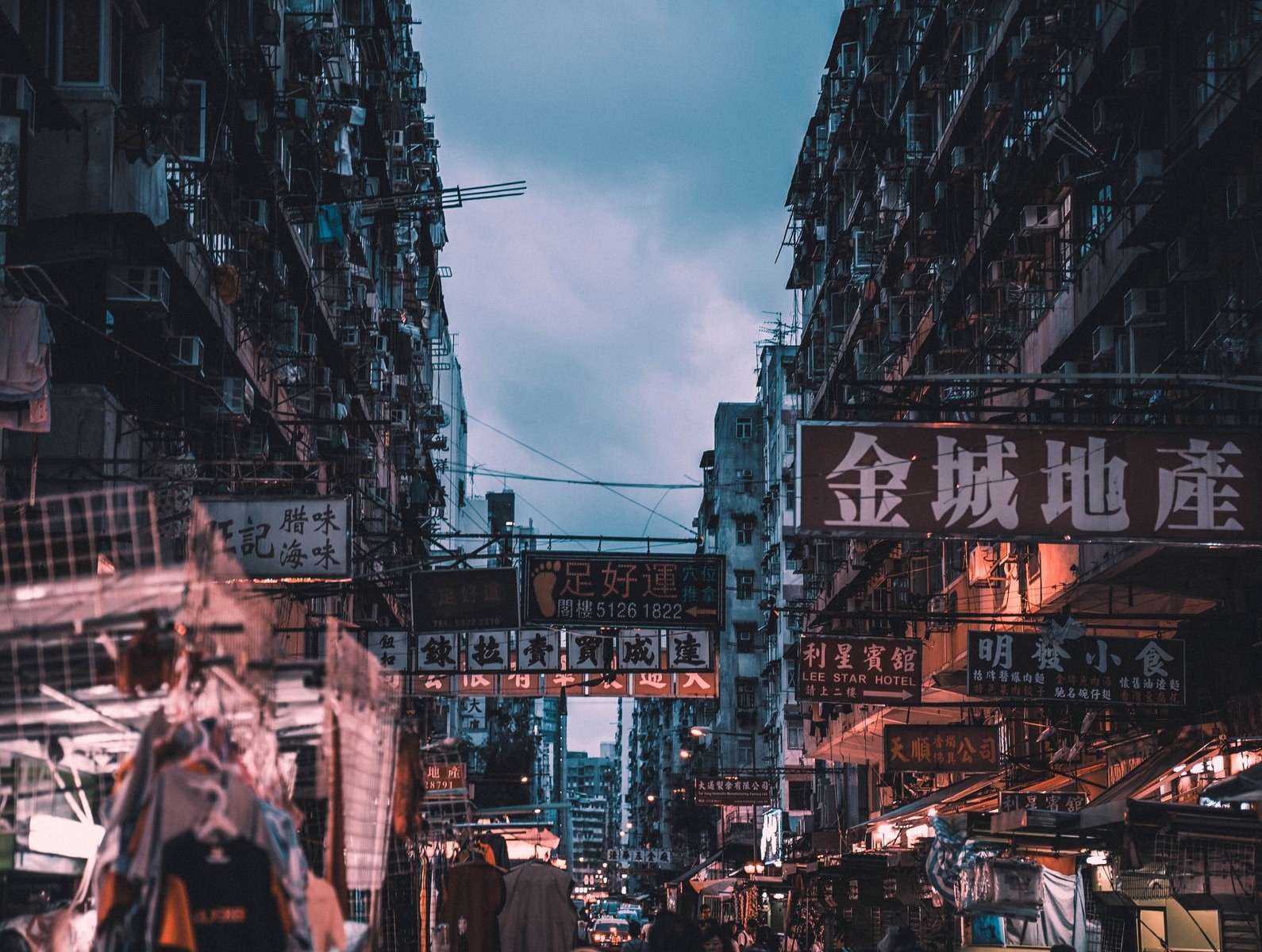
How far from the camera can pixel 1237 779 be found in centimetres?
1134

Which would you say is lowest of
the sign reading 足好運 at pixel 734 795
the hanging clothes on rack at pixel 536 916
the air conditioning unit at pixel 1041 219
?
the sign reading 足好運 at pixel 734 795

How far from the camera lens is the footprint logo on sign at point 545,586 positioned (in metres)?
22.2

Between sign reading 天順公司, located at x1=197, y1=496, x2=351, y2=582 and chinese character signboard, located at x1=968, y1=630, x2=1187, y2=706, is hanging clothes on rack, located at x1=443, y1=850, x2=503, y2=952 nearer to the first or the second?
sign reading 天順公司, located at x1=197, y1=496, x2=351, y2=582

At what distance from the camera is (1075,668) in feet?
56.1

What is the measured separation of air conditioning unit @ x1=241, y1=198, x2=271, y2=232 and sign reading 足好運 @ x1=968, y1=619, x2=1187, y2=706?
Answer: 14.1m

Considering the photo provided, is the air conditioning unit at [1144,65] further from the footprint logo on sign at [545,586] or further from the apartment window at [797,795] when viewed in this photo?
the apartment window at [797,795]

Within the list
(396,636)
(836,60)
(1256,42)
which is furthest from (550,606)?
(836,60)

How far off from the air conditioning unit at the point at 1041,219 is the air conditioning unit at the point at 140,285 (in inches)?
465

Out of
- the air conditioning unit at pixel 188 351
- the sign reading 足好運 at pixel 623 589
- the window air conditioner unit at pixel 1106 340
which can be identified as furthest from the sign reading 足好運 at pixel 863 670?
the air conditioning unit at pixel 188 351

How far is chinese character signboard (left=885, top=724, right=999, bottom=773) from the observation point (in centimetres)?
2148

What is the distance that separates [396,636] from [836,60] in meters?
23.2

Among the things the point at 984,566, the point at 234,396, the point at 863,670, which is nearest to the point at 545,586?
the point at 863,670

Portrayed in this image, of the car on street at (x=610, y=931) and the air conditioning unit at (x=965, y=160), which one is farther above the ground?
the air conditioning unit at (x=965, y=160)

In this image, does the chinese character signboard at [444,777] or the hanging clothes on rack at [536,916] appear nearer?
the hanging clothes on rack at [536,916]
